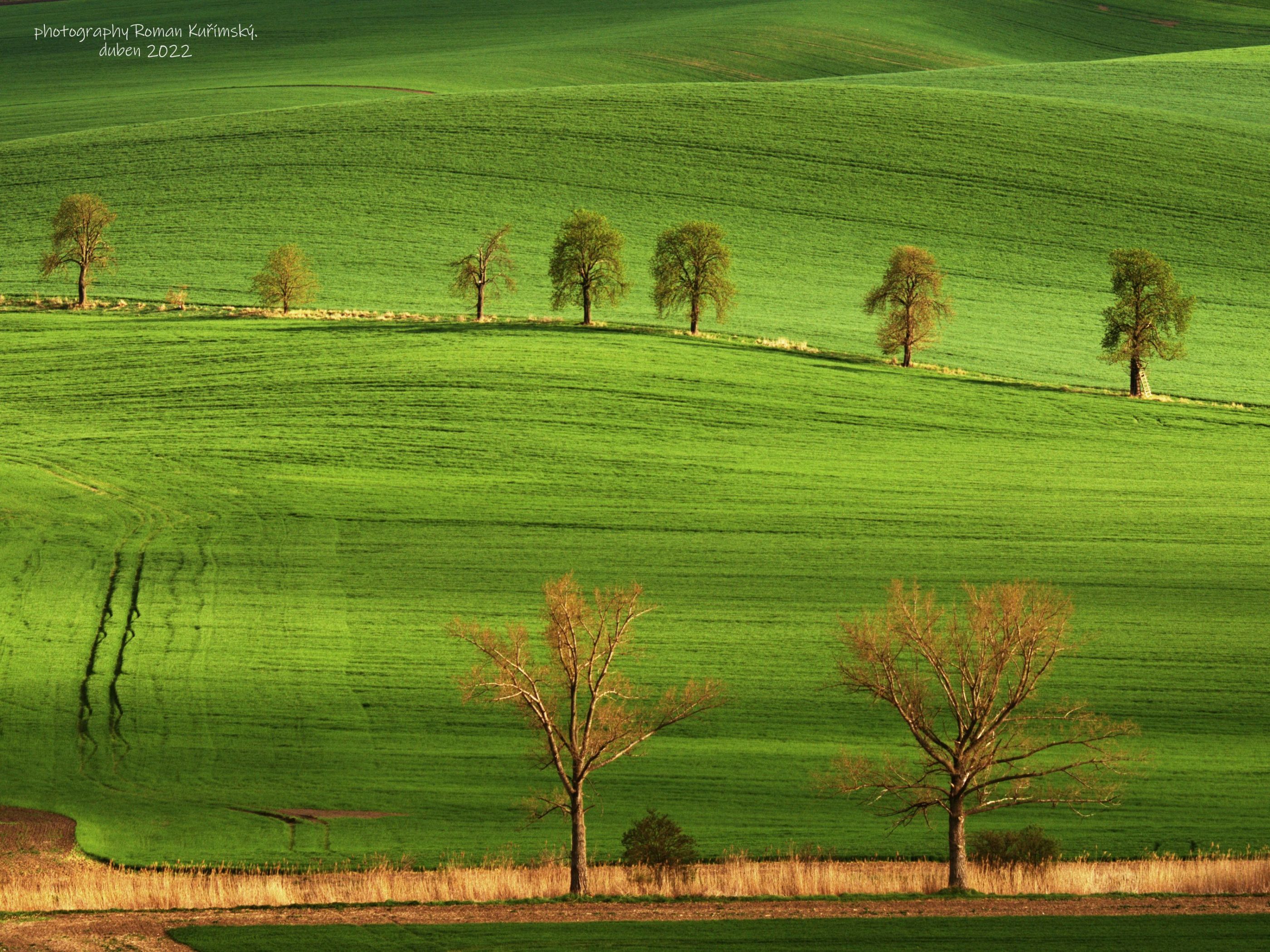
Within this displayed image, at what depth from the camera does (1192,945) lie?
740 inches

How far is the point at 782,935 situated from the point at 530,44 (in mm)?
112532

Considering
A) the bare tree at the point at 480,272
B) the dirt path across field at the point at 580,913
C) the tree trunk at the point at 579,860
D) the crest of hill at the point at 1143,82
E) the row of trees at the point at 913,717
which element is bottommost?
the dirt path across field at the point at 580,913

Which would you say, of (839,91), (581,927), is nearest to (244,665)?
(581,927)

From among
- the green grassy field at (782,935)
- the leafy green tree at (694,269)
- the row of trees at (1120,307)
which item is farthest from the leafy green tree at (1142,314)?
the green grassy field at (782,935)

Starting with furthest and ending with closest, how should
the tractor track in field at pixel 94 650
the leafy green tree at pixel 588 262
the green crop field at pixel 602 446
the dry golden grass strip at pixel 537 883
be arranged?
the leafy green tree at pixel 588 262, the tractor track in field at pixel 94 650, the green crop field at pixel 602 446, the dry golden grass strip at pixel 537 883

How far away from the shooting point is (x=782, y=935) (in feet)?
64.1

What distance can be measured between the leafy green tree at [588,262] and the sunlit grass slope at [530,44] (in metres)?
49.0

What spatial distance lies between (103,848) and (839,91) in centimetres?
8199

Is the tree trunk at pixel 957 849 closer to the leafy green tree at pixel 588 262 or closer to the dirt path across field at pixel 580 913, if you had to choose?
the dirt path across field at pixel 580 913

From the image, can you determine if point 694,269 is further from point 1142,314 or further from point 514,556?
point 514,556

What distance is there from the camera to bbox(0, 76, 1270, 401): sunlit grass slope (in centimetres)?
6600

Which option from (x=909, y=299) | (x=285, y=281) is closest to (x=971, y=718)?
(x=909, y=299)

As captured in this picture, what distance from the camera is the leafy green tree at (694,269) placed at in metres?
59.2

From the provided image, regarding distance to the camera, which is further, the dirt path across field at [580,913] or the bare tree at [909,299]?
the bare tree at [909,299]
